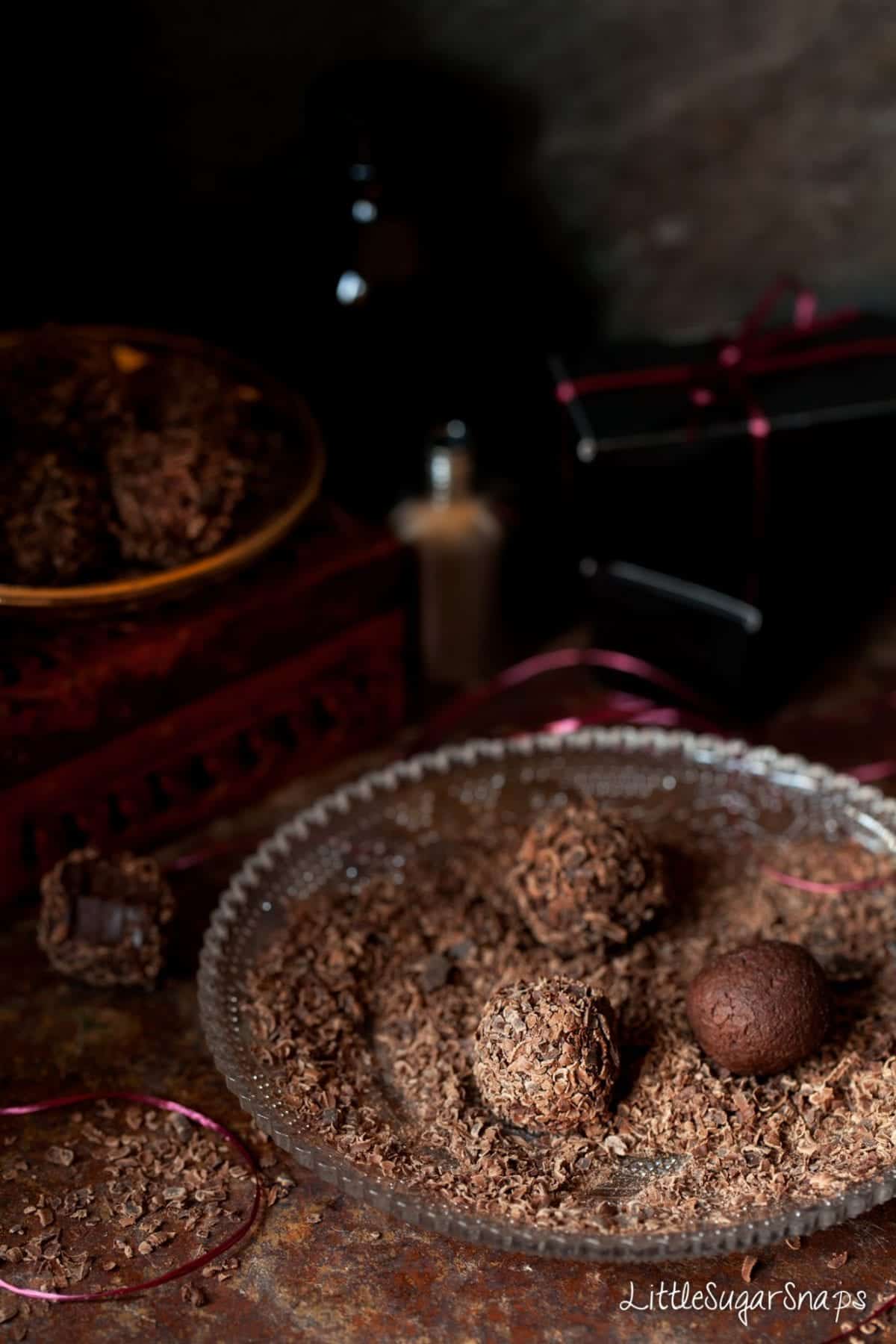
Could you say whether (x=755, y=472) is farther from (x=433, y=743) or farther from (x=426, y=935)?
(x=426, y=935)

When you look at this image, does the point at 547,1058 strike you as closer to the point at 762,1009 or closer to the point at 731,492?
the point at 762,1009

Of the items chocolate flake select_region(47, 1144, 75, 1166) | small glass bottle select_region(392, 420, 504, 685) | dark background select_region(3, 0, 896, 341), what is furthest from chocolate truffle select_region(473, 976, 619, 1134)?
dark background select_region(3, 0, 896, 341)

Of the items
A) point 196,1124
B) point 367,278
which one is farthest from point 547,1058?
point 367,278

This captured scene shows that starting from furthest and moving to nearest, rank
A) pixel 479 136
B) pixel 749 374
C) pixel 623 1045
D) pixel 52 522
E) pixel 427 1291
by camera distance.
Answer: pixel 479 136 → pixel 749 374 → pixel 52 522 → pixel 623 1045 → pixel 427 1291

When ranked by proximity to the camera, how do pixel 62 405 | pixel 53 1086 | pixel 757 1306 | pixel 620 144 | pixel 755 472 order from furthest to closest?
pixel 620 144, pixel 755 472, pixel 62 405, pixel 53 1086, pixel 757 1306

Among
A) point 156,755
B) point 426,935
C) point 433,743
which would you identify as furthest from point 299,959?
point 433,743

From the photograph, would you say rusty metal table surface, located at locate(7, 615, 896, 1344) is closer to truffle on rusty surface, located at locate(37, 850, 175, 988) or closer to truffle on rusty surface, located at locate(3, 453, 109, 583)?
truffle on rusty surface, located at locate(37, 850, 175, 988)

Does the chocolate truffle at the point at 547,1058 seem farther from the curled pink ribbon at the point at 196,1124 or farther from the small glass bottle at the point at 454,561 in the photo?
the small glass bottle at the point at 454,561
